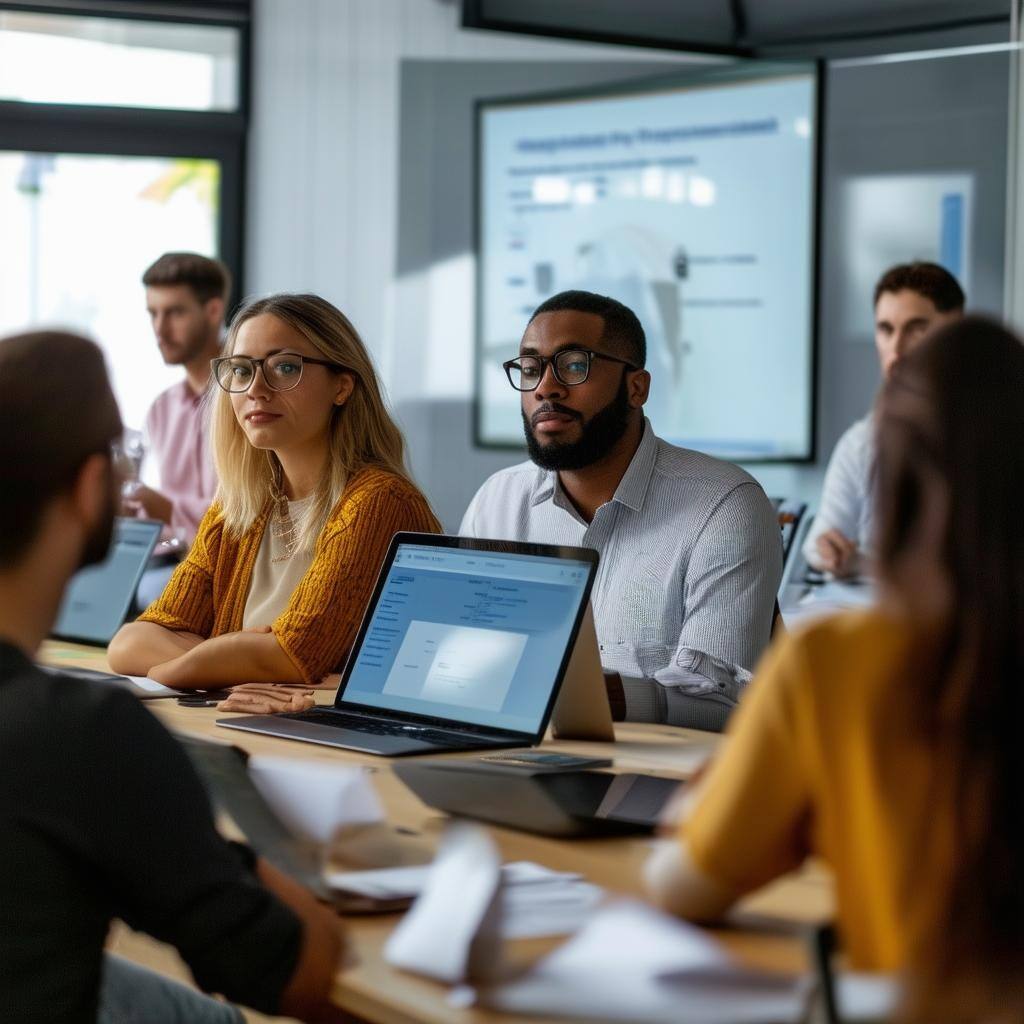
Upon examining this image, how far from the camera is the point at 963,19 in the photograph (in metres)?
4.85

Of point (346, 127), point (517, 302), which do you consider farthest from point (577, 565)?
point (346, 127)

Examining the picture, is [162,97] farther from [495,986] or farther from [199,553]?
[495,986]

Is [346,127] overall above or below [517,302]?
above

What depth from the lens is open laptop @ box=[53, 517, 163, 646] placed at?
310 cm

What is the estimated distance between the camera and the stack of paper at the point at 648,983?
3.16ft

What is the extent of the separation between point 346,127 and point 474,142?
21.4 inches

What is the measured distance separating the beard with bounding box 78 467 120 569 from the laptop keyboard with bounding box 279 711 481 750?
868 mm

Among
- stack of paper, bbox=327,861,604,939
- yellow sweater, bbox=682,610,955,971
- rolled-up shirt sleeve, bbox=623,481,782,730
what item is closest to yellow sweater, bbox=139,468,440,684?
rolled-up shirt sleeve, bbox=623,481,782,730

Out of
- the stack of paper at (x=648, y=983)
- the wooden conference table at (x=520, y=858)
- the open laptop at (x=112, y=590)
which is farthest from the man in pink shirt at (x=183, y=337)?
the stack of paper at (x=648, y=983)

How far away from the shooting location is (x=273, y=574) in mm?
2824

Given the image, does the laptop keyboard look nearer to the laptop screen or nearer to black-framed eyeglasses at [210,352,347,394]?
the laptop screen

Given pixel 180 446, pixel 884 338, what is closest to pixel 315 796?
pixel 884 338

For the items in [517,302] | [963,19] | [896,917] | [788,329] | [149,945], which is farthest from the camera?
[517,302]

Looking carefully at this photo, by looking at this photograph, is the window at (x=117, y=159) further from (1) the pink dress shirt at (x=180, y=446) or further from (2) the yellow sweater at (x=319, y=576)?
(2) the yellow sweater at (x=319, y=576)
